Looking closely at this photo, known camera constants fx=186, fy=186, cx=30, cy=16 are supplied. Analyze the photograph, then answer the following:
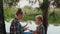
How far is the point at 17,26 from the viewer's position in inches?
87.6

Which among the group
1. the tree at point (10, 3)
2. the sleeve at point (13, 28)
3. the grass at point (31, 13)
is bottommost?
the sleeve at point (13, 28)

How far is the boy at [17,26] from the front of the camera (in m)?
2.21

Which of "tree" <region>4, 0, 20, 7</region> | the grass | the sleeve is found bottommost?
the sleeve

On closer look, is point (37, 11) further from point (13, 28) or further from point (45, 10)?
point (13, 28)

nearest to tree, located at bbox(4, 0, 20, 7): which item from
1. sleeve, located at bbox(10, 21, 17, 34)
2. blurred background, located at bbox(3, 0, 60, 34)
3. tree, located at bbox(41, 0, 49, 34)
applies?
blurred background, located at bbox(3, 0, 60, 34)

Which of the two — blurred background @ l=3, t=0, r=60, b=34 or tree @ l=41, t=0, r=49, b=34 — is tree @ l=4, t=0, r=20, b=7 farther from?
tree @ l=41, t=0, r=49, b=34

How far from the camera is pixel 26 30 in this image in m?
2.22

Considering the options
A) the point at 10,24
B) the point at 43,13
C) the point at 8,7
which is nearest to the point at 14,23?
the point at 10,24

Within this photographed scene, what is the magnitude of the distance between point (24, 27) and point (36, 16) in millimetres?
198

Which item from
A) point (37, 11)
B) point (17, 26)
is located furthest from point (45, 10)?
point (17, 26)

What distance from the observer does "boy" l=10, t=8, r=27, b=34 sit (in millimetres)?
2205

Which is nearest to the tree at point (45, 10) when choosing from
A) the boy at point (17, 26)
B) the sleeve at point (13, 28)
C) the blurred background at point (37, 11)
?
the blurred background at point (37, 11)

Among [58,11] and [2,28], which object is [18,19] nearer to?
[2,28]

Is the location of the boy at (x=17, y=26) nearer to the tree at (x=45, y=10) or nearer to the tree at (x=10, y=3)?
the tree at (x=10, y=3)
